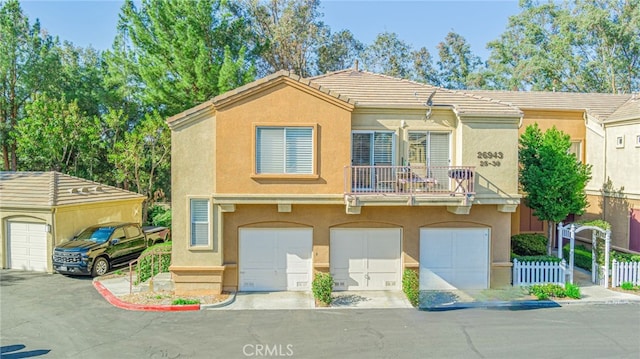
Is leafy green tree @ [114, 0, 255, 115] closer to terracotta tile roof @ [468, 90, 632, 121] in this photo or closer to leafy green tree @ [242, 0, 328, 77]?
leafy green tree @ [242, 0, 328, 77]

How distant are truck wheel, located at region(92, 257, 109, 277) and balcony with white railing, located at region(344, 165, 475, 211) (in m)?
9.94

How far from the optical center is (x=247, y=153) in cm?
1266

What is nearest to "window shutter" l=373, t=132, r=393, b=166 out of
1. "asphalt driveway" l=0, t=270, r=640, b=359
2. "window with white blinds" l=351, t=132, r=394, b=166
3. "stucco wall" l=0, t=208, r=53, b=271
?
"window with white blinds" l=351, t=132, r=394, b=166

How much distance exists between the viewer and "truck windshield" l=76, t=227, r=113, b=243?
15859 millimetres

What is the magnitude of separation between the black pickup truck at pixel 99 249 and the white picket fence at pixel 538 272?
1487cm

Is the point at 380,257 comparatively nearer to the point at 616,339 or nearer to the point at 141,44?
the point at 616,339

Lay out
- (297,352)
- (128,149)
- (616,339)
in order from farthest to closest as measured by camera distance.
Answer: (128,149)
(616,339)
(297,352)

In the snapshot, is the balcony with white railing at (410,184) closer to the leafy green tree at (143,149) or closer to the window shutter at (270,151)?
the window shutter at (270,151)

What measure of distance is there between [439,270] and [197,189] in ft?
27.8

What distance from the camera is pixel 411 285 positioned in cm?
1248

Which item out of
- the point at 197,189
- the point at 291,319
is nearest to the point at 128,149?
the point at 197,189

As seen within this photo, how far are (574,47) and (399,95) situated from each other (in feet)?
91.2

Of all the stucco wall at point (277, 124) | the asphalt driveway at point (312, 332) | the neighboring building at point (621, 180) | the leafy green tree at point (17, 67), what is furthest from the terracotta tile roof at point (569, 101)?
the leafy green tree at point (17, 67)

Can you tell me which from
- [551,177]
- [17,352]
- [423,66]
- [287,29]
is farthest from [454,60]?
[17,352]
